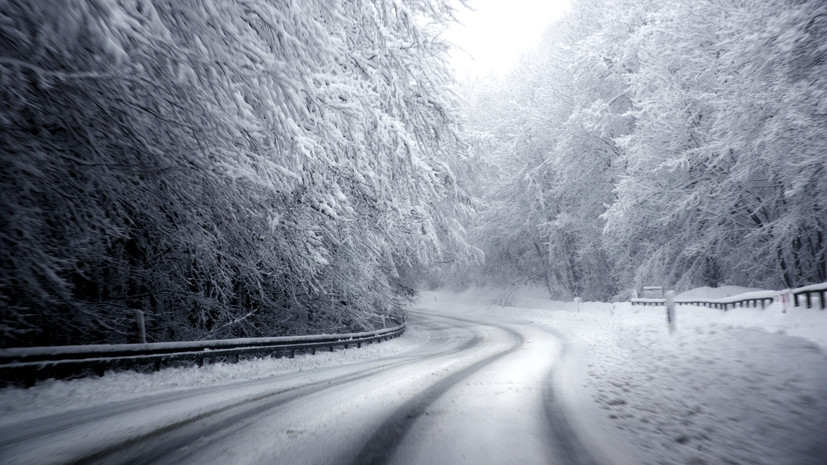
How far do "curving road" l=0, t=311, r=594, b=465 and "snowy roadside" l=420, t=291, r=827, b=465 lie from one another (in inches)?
18.9

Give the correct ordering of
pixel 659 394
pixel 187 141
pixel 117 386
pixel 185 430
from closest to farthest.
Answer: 1. pixel 185 430
2. pixel 187 141
3. pixel 659 394
4. pixel 117 386

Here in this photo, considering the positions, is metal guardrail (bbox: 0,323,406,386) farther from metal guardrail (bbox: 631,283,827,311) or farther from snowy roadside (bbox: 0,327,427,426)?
metal guardrail (bbox: 631,283,827,311)

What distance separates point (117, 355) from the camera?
7191mm

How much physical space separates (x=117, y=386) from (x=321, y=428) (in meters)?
4.56

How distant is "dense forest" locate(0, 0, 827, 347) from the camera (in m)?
4.04

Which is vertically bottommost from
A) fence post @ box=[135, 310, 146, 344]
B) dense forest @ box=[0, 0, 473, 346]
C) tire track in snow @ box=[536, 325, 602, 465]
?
tire track in snow @ box=[536, 325, 602, 465]

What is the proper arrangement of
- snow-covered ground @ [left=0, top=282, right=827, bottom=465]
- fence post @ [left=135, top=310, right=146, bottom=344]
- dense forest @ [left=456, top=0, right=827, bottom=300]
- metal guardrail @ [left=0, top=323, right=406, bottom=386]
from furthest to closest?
dense forest @ [left=456, top=0, right=827, bottom=300] < fence post @ [left=135, top=310, right=146, bottom=344] < metal guardrail @ [left=0, top=323, right=406, bottom=386] < snow-covered ground @ [left=0, top=282, right=827, bottom=465]

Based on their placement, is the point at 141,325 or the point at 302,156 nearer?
the point at 302,156

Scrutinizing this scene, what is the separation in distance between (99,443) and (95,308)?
16.2 feet

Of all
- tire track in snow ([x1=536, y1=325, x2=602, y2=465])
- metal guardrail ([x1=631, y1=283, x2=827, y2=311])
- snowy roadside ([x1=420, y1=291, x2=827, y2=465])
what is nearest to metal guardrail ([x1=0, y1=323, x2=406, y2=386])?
tire track in snow ([x1=536, y1=325, x2=602, y2=465])

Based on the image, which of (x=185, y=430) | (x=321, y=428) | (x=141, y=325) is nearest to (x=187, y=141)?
(x=185, y=430)

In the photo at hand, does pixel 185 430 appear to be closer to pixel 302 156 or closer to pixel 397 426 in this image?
pixel 397 426

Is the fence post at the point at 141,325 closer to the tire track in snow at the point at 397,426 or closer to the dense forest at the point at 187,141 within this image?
the dense forest at the point at 187,141

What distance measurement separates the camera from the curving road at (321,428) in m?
3.13
